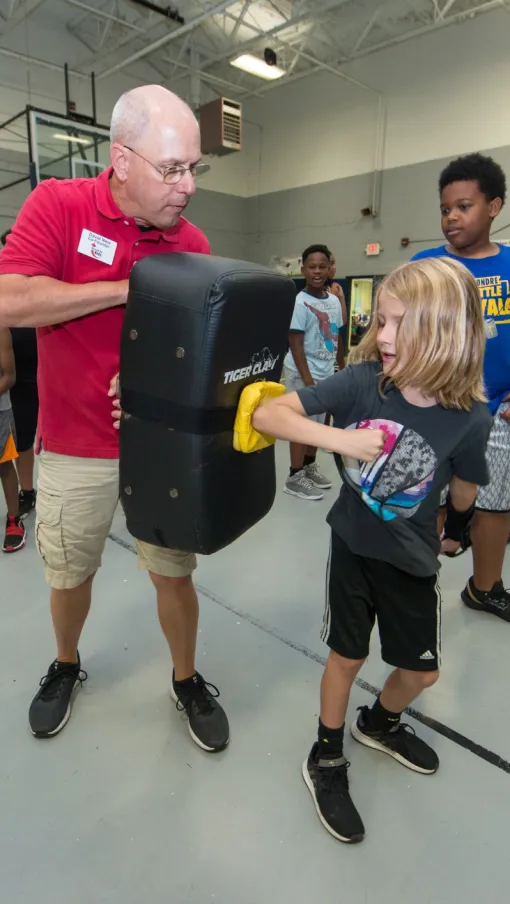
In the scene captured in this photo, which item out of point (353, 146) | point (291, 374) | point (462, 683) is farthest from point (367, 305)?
point (462, 683)

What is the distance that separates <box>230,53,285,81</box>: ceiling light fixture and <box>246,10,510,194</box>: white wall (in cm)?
137

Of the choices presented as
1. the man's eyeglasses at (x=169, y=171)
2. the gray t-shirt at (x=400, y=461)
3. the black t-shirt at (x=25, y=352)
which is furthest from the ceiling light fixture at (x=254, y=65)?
the gray t-shirt at (x=400, y=461)

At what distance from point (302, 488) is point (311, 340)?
947 mm

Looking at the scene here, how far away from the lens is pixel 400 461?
41.9 inches

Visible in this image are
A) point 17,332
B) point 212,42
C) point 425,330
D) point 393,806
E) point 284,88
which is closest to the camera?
point 425,330

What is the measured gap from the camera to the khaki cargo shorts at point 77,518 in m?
1.29

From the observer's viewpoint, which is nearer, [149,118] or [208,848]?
[149,118]

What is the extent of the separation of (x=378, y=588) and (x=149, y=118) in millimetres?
1069

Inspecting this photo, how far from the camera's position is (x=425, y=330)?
1.00m

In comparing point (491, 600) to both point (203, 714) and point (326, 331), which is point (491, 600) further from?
point (326, 331)

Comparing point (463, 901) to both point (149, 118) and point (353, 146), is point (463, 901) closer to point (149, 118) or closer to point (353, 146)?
point (149, 118)

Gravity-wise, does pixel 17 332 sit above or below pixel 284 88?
below

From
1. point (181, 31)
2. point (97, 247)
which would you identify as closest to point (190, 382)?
point (97, 247)

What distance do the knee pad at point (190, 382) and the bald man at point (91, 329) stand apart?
0.15m
